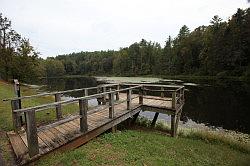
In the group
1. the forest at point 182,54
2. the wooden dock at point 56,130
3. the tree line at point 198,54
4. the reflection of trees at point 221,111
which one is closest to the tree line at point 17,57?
the forest at point 182,54

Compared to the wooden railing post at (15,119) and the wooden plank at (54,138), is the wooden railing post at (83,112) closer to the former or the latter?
the wooden plank at (54,138)

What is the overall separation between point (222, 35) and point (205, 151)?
58.6 meters

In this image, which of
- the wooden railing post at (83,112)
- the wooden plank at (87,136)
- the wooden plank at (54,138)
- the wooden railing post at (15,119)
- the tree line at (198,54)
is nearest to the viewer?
the wooden plank at (54,138)

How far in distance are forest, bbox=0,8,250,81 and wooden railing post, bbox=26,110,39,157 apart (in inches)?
1230

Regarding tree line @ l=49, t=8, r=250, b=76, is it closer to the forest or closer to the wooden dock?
the forest

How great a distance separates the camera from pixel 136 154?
24.4 ft

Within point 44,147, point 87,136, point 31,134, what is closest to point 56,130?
point 87,136

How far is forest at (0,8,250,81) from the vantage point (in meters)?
36.8

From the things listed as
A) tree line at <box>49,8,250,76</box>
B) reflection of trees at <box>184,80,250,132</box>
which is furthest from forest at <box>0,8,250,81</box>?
reflection of trees at <box>184,80,250,132</box>

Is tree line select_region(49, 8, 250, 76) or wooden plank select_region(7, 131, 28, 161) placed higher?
tree line select_region(49, 8, 250, 76)

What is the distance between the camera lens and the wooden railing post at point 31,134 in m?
6.33

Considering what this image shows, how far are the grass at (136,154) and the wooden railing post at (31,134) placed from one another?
0.38m

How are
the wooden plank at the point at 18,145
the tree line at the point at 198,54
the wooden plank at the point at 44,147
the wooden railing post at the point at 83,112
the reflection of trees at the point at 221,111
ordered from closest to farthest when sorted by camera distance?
the wooden plank at the point at 18,145 → the wooden plank at the point at 44,147 → the wooden railing post at the point at 83,112 → the reflection of trees at the point at 221,111 → the tree line at the point at 198,54

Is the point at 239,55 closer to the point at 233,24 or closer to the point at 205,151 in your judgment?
the point at 233,24
